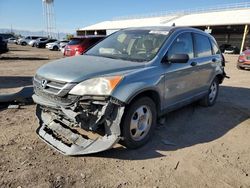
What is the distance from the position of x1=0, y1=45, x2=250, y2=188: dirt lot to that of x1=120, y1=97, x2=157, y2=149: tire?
158 millimetres

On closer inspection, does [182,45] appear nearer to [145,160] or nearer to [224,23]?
[145,160]

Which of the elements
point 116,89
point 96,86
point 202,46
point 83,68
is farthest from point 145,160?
point 202,46

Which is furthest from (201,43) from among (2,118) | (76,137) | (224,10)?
(224,10)

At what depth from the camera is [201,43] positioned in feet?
19.1

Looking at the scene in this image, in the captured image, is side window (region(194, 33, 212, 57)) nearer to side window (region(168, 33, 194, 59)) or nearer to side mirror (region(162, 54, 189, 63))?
side window (region(168, 33, 194, 59))

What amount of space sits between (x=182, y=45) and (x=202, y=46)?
40.4 inches

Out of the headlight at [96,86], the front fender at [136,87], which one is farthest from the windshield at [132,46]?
the headlight at [96,86]

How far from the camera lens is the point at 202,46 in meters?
5.85

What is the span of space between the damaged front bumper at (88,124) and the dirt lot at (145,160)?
0.17 m

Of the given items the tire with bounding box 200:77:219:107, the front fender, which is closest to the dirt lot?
the front fender

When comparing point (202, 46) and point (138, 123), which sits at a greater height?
point (202, 46)

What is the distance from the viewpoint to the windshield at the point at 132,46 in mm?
4491

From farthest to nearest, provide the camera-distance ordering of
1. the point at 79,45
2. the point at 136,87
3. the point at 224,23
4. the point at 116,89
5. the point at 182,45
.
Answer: the point at 224,23, the point at 79,45, the point at 182,45, the point at 136,87, the point at 116,89

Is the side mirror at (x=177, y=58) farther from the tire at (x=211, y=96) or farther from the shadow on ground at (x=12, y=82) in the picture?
the shadow on ground at (x=12, y=82)
